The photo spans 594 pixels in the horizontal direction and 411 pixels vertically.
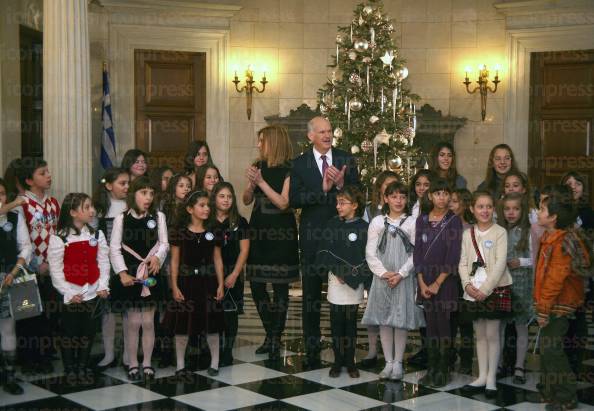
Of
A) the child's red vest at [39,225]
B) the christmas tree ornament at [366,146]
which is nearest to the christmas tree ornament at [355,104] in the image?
the christmas tree ornament at [366,146]

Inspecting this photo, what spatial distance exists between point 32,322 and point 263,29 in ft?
23.9

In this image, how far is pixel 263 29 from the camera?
39.4 feet

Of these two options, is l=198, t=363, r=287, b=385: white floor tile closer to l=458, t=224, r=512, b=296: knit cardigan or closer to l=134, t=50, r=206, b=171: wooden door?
l=458, t=224, r=512, b=296: knit cardigan

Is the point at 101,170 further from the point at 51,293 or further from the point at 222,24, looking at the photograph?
the point at 51,293

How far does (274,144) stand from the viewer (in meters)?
6.05

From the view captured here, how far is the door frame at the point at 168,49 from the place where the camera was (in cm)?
1138

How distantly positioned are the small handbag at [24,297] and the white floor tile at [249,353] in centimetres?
160

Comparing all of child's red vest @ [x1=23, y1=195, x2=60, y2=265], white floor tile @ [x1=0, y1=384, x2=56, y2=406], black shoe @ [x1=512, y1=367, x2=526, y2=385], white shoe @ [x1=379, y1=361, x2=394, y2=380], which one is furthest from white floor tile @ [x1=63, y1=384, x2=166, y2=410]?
black shoe @ [x1=512, y1=367, x2=526, y2=385]

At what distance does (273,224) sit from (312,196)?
16.9 inches

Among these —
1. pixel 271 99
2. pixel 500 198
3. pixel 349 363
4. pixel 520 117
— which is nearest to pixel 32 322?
pixel 349 363

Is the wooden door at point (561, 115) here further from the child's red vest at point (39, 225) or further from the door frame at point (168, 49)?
the child's red vest at point (39, 225)

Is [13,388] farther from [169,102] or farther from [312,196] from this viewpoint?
[169,102]

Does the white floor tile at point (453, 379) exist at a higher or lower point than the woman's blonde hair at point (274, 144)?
lower

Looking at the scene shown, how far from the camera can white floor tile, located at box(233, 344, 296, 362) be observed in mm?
6160
